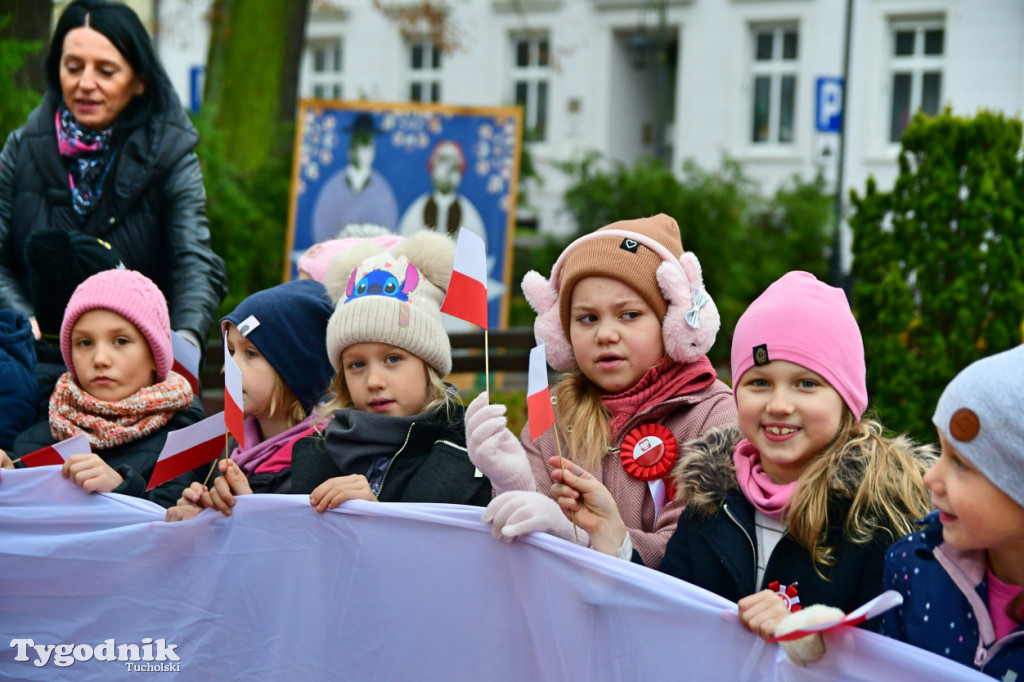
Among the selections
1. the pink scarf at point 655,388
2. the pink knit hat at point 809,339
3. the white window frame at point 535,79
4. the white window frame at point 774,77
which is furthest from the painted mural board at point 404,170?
the white window frame at point 535,79

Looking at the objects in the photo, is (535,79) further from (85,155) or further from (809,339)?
(809,339)

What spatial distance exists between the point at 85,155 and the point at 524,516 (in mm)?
2573

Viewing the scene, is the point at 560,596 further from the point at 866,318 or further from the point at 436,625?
the point at 866,318

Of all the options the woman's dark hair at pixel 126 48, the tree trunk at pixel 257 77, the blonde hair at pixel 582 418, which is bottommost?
the blonde hair at pixel 582 418

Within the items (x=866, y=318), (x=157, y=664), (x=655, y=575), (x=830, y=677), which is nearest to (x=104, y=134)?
(x=157, y=664)

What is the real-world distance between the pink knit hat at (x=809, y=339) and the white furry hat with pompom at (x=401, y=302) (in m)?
0.87

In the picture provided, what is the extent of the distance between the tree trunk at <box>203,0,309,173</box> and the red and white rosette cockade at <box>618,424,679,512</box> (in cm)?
935

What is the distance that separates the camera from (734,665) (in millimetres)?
2168

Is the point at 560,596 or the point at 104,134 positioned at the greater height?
the point at 104,134

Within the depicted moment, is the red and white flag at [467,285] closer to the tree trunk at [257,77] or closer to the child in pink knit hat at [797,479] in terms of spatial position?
the child in pink knit hat at [797,479]

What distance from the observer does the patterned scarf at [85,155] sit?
4.23m

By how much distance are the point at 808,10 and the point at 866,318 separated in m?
17.4

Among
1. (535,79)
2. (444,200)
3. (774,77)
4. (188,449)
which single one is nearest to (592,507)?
(188,449)

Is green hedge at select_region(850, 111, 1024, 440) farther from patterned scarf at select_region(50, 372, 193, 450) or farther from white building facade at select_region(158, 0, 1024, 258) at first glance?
white building facade at select_region(158, 0, 1024, 258)
